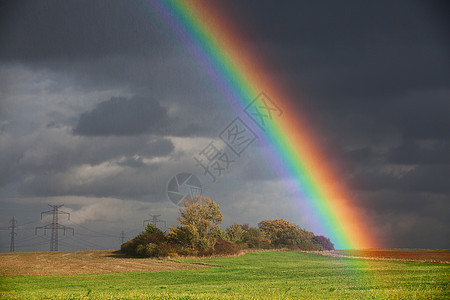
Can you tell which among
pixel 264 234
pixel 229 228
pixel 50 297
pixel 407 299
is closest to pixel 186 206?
pixel 229 228

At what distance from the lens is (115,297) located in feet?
82.5

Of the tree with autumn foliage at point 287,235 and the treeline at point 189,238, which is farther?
the tree with autumn foliage at point 287,235

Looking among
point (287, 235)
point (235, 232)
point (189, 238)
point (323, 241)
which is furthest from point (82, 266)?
point (323, 241)

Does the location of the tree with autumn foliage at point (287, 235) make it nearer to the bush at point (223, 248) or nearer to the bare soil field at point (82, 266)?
the bush at point (223, 248)

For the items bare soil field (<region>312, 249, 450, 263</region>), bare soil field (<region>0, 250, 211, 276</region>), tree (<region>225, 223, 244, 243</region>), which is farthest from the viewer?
tree (<region>225, 223, 244, 243</region>)

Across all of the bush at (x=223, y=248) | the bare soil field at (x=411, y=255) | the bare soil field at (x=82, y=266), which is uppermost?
the bush at (x=223, y=248)

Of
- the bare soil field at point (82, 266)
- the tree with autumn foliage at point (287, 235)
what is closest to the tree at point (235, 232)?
the tree with autumn foliage at point (287, 235)

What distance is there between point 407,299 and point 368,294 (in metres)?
2.91

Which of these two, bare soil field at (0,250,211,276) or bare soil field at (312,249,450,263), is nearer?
bare soil field at (0,250,211,276)

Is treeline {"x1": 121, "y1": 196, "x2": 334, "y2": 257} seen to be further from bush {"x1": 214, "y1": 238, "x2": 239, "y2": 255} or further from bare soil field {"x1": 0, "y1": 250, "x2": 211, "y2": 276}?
bare soil field {"x1": 0, "y1": 250, "x2": 211, "y2": 276}

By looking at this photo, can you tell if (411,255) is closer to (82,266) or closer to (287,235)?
(287,235)

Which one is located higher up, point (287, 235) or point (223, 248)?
point (287, 235)

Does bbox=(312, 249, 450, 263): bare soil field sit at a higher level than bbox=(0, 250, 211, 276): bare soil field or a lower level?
lower

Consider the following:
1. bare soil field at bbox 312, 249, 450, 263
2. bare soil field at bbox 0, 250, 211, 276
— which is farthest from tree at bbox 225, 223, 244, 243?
bare soil field at bbox 0, 250, 211, 276
